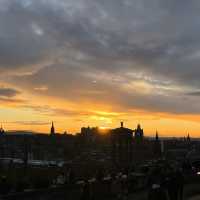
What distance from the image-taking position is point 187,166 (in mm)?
29844

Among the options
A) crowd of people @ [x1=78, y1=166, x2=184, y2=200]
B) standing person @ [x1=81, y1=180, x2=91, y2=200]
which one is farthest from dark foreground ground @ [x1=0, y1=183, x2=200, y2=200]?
standing person @ [x1=81, y1=180, x2=91, y2=200]

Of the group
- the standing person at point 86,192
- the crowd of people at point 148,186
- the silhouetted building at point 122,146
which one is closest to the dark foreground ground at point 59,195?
the crowd of people at point 148,186

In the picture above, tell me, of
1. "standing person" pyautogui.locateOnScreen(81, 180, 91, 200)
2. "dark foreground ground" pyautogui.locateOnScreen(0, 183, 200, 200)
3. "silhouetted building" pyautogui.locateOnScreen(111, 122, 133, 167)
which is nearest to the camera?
"dark foreground ground" pyautogui.locateOnScreen(0, 183, 200, 200)

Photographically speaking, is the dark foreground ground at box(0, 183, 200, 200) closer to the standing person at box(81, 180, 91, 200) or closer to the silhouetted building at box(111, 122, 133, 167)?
the standing person at box(81, 180, 91, 200)

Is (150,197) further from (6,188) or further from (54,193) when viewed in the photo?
→ (6,188)

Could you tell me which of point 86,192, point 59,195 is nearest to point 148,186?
point 86,192

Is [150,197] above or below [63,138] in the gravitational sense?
below

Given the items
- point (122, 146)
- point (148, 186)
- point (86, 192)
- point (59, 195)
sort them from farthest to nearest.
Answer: point (122, 146)
point (148, 186)
point (86, 192)
point (59, 195)

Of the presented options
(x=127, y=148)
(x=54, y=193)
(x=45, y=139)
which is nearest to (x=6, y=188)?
(x=54, y=193)

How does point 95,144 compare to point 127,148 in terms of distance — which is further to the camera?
point 95,144

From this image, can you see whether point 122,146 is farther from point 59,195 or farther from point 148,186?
point 59,195

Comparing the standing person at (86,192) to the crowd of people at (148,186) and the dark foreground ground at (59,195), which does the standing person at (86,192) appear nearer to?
the crowd of people at (148,186)

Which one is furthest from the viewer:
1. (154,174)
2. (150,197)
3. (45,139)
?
(45,139)

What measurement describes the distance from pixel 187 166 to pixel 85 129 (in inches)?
4622
